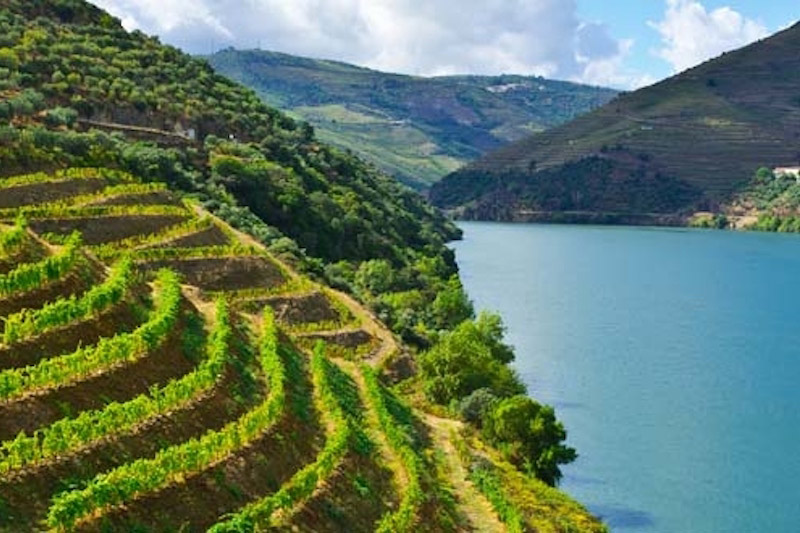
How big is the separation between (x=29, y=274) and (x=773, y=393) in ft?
251

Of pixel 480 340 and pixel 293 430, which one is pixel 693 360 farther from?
pixel 293 430

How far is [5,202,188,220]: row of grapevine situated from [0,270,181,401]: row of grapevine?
24859 millimetres

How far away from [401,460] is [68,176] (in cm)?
4340

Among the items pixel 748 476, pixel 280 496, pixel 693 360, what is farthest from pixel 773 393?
pixel 280 496

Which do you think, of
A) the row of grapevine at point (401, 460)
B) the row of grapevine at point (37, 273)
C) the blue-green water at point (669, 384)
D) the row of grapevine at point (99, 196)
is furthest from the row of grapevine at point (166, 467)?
the row of grapevine at point (99, 196)

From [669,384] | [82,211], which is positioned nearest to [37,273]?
[82,211]

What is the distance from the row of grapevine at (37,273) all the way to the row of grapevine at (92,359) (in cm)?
378

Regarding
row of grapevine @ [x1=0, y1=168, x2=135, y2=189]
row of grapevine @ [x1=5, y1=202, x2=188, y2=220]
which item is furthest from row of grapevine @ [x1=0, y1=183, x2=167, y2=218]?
row of grapevine @ [x1=0, y1=168, x2=135, y2=189]

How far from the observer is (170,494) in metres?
29.6

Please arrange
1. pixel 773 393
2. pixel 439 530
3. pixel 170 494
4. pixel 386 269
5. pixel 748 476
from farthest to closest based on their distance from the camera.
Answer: pixel 386 269
pixel 773 393
pixel 748 476
pixel 439 530
pixel 170 494

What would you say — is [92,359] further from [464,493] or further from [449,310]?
[449,310]

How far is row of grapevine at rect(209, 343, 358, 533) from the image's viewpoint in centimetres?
2960

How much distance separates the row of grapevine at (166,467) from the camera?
84.3ft

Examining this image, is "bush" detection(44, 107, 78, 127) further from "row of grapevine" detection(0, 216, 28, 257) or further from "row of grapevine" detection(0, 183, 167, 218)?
"row of grapevine" detection(0, 216, 28, 257)
